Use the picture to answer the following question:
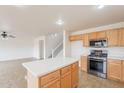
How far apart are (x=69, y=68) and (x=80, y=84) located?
111 cm

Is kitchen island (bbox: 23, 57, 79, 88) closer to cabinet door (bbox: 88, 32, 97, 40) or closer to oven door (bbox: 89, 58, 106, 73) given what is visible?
oven door (bbox: 89, 58, 106, 73)

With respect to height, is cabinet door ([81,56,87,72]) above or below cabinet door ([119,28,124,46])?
below

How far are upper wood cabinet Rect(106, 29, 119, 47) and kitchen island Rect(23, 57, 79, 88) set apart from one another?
1.96m

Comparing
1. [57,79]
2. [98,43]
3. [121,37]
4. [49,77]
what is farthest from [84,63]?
[49,77]

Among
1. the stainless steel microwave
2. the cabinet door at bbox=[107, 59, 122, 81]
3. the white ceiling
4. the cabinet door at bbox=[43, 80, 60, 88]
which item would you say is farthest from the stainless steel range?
the cabinet door at bbox=[43, 80, 60, 88]

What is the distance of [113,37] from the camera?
12.7ft

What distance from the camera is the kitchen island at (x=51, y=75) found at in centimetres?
178

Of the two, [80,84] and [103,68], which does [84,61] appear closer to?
[103,68]

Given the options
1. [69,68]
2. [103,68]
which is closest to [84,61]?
[103,68]

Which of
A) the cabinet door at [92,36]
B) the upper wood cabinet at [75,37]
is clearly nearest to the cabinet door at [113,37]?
the cabinet door at [92,36]

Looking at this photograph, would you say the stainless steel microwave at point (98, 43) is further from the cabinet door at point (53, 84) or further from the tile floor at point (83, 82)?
the cabinet door at point (53, 84)

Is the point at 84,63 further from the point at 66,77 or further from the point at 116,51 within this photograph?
the point at 66,77

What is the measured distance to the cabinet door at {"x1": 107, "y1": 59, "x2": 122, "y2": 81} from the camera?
354 centimetres
